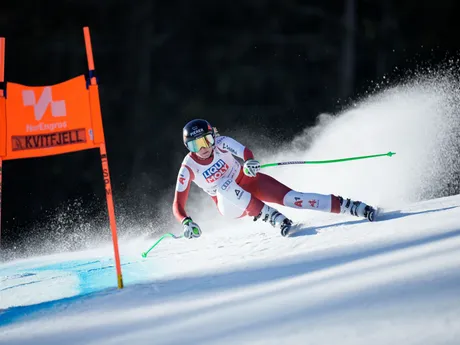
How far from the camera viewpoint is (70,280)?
11.7 feet

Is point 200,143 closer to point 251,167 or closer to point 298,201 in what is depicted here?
point 251,167

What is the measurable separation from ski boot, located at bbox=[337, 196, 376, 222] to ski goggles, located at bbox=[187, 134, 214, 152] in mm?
907

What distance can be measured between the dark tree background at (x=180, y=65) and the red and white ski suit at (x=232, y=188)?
5.43m

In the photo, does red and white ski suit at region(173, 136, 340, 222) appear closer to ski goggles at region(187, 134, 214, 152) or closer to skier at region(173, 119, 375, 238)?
skier at region(173, 119, 375, 238)

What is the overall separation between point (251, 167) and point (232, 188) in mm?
206

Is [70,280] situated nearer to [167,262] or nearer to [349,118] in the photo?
[167,262]

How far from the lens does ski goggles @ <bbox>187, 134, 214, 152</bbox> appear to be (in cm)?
389

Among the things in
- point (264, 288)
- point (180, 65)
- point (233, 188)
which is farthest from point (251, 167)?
point (180, 65)

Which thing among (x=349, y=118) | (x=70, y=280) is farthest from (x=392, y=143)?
(x=70, y=280)

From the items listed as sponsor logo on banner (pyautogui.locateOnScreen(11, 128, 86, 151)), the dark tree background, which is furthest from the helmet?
the dark tree background

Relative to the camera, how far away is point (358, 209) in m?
3.72

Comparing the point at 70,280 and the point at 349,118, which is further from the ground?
the point at 349,118

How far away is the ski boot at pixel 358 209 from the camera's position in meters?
3.68

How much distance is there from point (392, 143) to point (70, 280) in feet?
13.2
